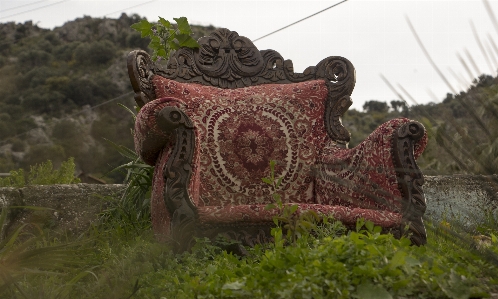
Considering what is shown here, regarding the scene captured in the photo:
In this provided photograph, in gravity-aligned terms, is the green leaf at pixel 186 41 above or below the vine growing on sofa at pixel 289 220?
above

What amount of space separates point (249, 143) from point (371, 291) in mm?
1980

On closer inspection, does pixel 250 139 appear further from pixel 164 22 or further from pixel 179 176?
pixel 164 22

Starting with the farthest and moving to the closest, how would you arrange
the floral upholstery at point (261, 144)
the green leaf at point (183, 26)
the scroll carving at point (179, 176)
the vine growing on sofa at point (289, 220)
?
the green leaf at point (183, 26)
the floral upholstery at point (261, 144)
the scroll carving at point (179, 176)
the vine growing on sofa at point (289, 220)

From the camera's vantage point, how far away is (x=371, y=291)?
157 cm

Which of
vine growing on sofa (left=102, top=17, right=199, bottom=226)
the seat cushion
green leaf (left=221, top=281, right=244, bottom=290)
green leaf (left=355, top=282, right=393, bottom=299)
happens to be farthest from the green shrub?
green leaf (left=355, top=282, right=393, bottom=299)

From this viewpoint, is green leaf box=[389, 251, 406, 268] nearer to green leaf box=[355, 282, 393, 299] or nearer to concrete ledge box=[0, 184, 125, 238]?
green leaf box=[355, 282, 393, 299]

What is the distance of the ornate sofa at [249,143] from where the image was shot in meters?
2.82

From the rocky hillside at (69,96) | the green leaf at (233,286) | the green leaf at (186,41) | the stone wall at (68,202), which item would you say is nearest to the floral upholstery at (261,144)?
the green leaf at (186,41)

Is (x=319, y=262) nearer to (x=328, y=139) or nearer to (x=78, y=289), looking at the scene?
(x=78, y=289)

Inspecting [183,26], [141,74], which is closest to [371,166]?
[141,74]

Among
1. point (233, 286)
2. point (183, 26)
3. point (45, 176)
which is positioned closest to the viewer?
point (233, 286)

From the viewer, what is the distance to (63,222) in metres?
4.41

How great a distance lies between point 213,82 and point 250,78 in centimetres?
23

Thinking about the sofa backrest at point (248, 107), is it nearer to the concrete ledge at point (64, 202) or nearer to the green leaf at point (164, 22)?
the green leaf at point (164, 22)
